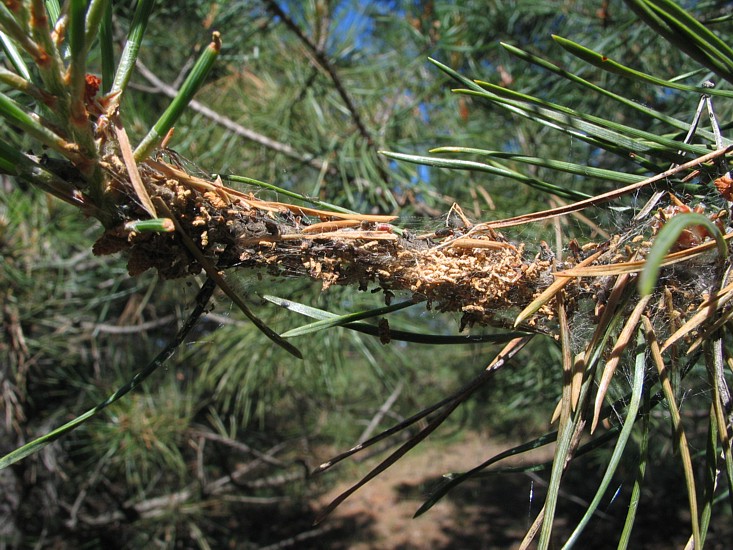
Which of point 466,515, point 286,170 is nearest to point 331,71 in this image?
point 286,170

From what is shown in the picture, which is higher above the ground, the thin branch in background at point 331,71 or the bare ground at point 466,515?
the thin branch in background at point 331,71

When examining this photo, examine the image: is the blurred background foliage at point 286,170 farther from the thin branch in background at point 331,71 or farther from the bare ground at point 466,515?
the bare ground at point 466,515

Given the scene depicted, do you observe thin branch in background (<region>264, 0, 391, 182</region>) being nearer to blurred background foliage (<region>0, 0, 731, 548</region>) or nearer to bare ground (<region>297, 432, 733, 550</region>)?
blurred background foliage (<region>0, 0, 731, 548</region>)

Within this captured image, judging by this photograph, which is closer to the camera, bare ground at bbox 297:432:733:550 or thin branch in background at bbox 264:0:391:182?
thin branch in background at bbox 264:0:391:182

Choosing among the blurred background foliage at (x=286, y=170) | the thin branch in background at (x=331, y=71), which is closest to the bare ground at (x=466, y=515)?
the blurred background foliage at (x=286, y=170)

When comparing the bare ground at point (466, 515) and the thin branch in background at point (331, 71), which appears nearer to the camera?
the thin branch in background at point (331, 71)

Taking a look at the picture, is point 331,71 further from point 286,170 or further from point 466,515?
point 466,515

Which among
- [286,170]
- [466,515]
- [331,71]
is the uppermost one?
[331,71]

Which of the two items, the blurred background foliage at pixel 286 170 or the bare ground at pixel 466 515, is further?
the bare ground at pixel 466 515

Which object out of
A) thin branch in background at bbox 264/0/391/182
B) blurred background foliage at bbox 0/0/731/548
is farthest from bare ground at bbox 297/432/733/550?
thin branch in background at bbox 264/0/391/182
